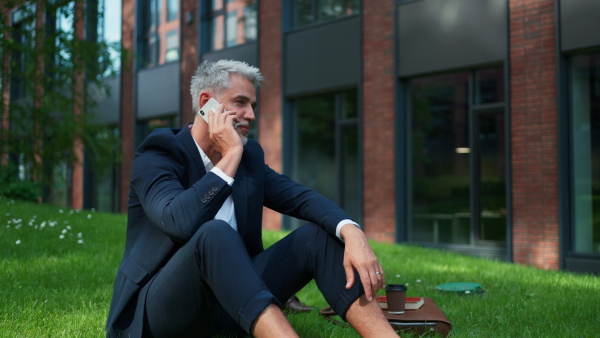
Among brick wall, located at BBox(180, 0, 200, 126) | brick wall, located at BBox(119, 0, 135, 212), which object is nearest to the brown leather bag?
brick wall, located at BBox(180, 0, 200, 126)

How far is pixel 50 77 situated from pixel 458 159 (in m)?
9.28

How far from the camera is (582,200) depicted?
1020 centimetres

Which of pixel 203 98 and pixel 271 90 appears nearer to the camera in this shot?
pixel 203 98

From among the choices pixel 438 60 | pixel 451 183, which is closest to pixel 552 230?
pixel 451 183

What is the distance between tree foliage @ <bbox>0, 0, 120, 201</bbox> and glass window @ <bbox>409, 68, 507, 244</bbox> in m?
7.20

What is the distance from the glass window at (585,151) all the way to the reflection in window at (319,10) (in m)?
4.81

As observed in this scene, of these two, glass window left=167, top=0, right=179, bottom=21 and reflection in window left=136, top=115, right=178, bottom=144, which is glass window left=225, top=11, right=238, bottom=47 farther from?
reflection in window left=136, top=115, right=178, bottom=144

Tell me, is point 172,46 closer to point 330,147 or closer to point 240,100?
point 330,147

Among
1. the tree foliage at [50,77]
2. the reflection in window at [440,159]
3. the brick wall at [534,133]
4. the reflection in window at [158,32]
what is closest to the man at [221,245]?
the brick wall at [534,133]

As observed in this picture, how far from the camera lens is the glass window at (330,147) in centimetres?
1362

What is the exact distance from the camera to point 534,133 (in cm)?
1045

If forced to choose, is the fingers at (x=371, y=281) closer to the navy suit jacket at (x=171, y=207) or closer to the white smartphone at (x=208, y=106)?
the navy suit jacket at (x=171, y=207)

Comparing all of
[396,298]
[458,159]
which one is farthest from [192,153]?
[458,159]

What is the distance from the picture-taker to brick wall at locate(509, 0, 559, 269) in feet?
33.6
